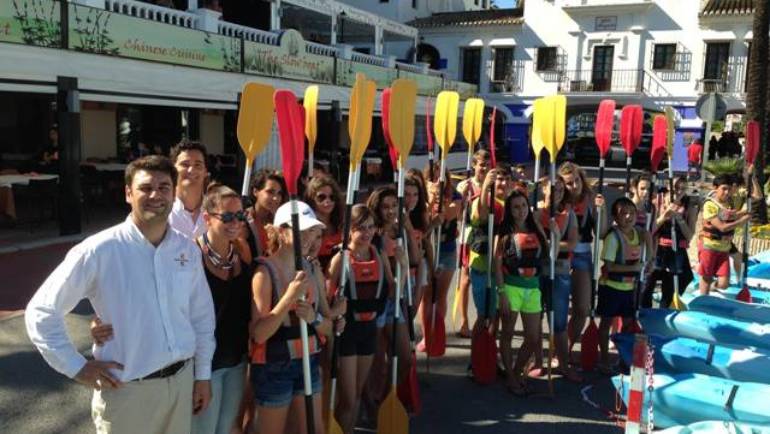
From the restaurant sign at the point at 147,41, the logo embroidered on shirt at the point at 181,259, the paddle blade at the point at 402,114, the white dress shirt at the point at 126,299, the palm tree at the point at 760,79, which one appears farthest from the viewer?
the palm tree at the point at 760,79

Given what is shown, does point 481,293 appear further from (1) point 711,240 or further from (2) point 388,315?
(1) point 711,240

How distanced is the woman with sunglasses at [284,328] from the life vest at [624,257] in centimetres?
297

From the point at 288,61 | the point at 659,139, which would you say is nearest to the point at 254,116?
the point at 659,139

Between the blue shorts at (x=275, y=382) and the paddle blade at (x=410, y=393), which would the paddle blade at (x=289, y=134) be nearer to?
the blue shorts at (x=275, y=382)

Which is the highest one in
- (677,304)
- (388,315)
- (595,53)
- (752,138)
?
(595,53)

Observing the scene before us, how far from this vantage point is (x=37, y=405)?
4453mm

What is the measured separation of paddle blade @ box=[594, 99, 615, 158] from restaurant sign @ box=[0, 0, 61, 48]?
791cm

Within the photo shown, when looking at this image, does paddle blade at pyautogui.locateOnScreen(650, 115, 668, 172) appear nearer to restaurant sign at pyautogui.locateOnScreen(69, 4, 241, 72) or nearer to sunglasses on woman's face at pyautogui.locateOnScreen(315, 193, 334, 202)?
sunglasses on woman's face at pyautogui.locateOnScreen(315, 193, 334, 202)

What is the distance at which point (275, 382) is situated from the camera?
3.10 metres

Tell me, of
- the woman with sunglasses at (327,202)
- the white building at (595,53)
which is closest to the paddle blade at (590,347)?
the woman with sunglasses at (327,202)

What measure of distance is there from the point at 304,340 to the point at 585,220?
11.2ft

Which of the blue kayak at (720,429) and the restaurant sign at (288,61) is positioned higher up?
the restaurant sign at (288,61)

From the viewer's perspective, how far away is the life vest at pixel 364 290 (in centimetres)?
384

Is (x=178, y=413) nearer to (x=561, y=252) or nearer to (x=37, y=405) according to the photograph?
(x=37, y=405)
